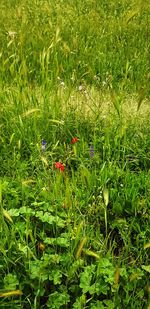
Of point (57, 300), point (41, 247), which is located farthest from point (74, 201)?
point (57, 300)

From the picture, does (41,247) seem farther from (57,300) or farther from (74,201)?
(74,201)

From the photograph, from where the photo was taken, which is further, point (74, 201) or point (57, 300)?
point (74, 201)

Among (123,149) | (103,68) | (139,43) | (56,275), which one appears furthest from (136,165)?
(139,43)

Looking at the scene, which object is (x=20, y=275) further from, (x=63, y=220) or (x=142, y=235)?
(x=142, y=235)

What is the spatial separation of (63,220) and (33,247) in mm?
213

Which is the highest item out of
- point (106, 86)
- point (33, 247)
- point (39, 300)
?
point (106, 86)

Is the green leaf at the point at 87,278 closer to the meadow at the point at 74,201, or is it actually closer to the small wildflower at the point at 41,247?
the meadow at the point at 74,201

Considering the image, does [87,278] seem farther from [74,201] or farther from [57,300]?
[74,201]

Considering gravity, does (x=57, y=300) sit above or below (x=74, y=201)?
below

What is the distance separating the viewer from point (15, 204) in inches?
93.8

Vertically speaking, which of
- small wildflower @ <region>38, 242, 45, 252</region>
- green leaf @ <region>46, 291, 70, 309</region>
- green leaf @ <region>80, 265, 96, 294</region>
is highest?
small wildflower @ <region>38, 242, 45, 252</region>

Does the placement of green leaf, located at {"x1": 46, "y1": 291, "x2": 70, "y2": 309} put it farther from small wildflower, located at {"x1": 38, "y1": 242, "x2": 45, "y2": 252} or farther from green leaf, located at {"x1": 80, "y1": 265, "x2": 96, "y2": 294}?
small wildflower, located at {"x1": 38, "y1": 242, "x2": 45, "y2": 252}

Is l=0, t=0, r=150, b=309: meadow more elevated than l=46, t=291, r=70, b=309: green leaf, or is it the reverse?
l=0, t=0, r=150, b=309: meadow

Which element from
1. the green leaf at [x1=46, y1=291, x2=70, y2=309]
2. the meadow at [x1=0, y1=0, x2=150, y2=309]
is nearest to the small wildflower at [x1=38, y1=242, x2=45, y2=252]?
the meadow at [x1=0, y1=0, x2=150, y2=309]
